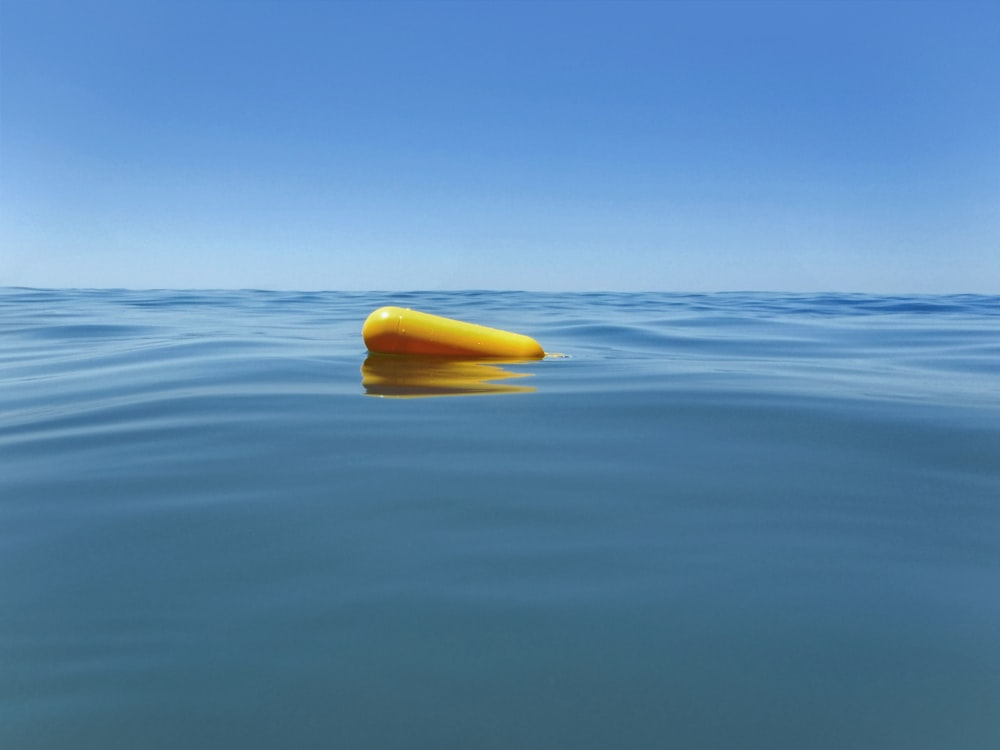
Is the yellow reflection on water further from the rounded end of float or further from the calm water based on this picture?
the calm water

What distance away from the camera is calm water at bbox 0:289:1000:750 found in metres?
1.31

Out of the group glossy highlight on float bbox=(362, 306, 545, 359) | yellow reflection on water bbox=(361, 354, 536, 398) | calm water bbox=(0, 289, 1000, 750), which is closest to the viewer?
calm water bbox=(0, 289, 1000, 750)

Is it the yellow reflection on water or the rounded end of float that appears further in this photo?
the rounded end of float

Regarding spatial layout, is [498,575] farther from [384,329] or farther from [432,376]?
[384,329]

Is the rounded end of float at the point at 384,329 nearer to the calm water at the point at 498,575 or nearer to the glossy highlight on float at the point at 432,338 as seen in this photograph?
the glossy highlight on float at the point at 432,338

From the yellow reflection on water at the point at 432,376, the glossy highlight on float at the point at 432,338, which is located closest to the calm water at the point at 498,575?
the yellow reflection on water at the point at 432,376

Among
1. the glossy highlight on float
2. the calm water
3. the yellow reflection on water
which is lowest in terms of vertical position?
the calm water

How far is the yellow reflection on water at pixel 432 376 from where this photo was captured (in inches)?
172

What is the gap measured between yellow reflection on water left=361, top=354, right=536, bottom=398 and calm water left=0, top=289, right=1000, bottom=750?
0.34 m

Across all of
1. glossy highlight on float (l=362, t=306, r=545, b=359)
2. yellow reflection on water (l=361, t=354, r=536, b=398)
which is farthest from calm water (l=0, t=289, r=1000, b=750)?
glossy highlight on float (l=362, t=306, r=545, b=359)

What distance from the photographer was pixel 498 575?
1815mm

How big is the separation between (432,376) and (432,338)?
87 centimetres

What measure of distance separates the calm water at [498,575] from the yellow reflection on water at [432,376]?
1.12 feet

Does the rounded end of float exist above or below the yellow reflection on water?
above
